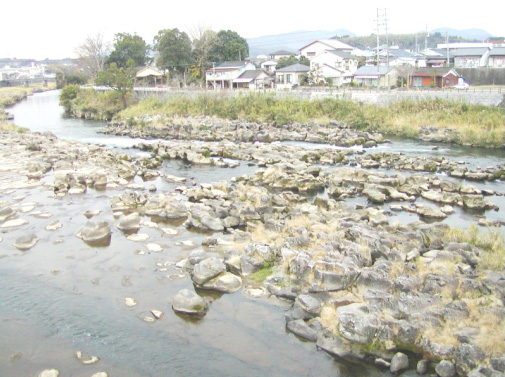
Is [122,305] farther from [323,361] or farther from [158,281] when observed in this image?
[323,361]

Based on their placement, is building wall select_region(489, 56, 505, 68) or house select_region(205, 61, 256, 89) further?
house select_region(205, 61, 256, 89)

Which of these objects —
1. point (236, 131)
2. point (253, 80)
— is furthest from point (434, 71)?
point (236, 131)

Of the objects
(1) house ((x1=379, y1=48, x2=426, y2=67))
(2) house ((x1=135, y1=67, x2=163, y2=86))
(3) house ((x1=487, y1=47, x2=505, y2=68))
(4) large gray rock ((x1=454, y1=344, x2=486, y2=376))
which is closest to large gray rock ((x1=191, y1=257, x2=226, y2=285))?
(4) large gray rock ((x1=454, y1=344, x2=486, y2=376))

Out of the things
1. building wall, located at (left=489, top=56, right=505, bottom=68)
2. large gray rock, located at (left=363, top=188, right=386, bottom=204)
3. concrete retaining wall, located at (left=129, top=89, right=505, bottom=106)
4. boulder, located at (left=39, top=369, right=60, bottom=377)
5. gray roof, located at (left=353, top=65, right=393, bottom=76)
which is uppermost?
building wall, located at (left=489, top=56, right=505, bottom=68)

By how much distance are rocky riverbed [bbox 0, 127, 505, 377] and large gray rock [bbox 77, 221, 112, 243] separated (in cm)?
3

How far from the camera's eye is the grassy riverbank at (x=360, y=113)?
27.2 m

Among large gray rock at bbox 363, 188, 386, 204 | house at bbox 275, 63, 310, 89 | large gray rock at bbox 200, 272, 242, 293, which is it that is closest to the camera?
large gray rock at bbox 200, 272, 242, 293

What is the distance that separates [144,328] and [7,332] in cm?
242

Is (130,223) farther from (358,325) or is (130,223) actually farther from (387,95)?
(387,95)

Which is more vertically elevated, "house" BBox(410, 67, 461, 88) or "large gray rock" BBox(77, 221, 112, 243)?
"house" BBox(410, 67, 461, 88)

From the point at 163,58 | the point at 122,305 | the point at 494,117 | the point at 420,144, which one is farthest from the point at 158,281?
the point at 163,58

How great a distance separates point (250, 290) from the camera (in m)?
9.80

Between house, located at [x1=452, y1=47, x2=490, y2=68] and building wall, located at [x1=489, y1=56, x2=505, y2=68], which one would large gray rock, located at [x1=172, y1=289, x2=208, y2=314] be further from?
house, located at [x1=452, y1=47, x2=490, y2=68]

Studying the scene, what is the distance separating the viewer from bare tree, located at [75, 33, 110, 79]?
61.8 metres
